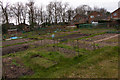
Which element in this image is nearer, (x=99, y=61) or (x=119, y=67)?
(x=119, y=67)

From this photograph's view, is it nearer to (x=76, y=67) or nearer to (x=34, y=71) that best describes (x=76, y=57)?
(x=76, y=67)

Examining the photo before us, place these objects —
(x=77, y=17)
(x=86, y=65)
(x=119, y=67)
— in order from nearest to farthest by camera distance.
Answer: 1. (x=119, y=67)
2. (x=86, y=65)
3. (x=77, y=17)

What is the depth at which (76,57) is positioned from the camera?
6.39m

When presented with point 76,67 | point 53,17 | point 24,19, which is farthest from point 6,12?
point 76,67

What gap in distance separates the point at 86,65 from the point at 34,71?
2.54 m

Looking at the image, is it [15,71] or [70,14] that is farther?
[70,14]

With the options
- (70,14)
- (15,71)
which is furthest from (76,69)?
(70,14)

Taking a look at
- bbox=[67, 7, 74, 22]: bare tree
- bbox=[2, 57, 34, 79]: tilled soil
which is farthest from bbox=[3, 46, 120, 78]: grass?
bbox=[67, 7, 74, 22]: bare tree

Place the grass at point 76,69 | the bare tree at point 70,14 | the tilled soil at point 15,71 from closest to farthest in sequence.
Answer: the grass at point 76,69, the tilled soil at point 15,71, the bare tree at point 70,14

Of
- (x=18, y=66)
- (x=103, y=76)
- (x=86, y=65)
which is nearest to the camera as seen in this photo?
(x=103, y=76)

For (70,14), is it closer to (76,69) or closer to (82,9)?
(82,9)

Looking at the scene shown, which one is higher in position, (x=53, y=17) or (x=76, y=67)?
(x=53, y=17)

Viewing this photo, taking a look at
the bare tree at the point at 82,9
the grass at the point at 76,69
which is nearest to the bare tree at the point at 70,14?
the bare tree at the point at 82,9

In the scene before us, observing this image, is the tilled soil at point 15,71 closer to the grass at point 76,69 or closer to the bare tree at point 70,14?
the grass at point 76,69
